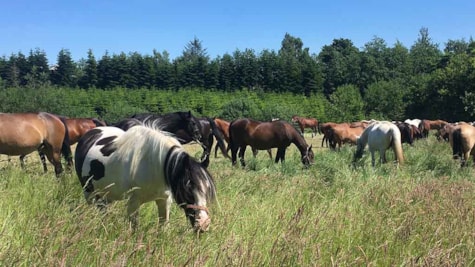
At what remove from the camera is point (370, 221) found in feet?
12.7

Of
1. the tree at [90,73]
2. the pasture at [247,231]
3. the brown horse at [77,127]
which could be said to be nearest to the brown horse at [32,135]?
the pasture at [247,231]

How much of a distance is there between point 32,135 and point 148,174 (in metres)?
5.92

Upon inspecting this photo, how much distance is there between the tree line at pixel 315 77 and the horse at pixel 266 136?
94.8 ft

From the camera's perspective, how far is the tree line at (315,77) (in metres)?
42.8

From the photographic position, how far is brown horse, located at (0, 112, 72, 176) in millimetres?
8586

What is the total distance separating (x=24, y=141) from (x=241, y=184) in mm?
4868

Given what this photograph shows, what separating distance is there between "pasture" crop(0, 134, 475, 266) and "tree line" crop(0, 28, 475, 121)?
122 ft

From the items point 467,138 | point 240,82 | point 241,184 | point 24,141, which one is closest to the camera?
point 241,184

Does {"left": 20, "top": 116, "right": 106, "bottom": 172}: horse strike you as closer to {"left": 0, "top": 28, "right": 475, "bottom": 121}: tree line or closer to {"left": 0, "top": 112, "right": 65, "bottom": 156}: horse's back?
{"left": 0, "top": 112, "right": 65, "bottom": 156}: horse's back

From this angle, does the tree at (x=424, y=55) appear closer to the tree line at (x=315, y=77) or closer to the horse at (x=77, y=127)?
the tree line at (x=315, y=77)

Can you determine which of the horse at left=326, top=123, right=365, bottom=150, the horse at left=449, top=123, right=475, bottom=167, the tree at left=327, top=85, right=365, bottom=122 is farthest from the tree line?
the horse at left=449, top=123, right=475, bottom=167

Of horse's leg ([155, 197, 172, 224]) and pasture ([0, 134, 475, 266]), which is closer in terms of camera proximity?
pasture ([0, 134, 475, 266])

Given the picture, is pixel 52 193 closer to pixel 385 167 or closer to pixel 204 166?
pixel 204 166

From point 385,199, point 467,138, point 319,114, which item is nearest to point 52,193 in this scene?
point 385,199
